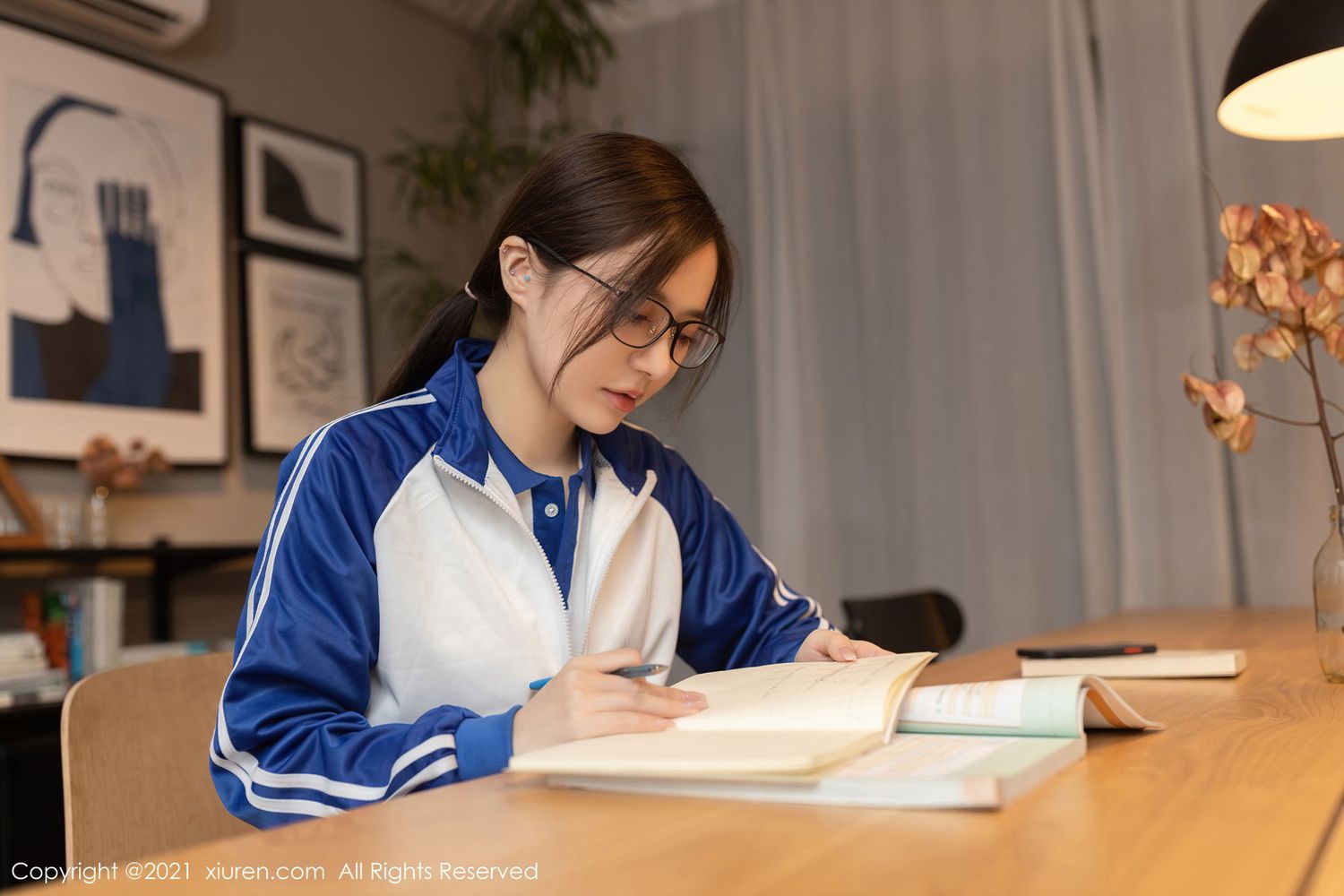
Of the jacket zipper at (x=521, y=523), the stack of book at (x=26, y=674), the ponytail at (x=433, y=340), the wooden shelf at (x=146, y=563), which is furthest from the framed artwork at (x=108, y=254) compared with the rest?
the jacket zipper at (x=521, y=523)

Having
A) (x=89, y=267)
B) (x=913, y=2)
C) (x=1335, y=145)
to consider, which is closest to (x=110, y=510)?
(x=89, y=267)

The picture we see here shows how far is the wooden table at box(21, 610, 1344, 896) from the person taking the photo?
22.2 inches

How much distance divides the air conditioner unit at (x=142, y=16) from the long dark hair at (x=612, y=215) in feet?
6.67

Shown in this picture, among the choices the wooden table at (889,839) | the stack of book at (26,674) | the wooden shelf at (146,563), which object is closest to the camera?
the wooden table at (889,839)

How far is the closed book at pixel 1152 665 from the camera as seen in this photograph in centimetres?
133

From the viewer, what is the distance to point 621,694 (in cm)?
85

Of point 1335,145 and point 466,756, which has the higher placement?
point 1335,145

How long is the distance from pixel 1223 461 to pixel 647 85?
2.19 meters

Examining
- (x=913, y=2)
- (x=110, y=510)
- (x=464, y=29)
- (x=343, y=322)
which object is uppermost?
(x=464, y=29)

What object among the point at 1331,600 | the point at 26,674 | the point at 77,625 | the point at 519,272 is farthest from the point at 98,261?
the point at 1331,600

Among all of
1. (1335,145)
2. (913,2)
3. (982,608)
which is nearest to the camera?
(1335,145)

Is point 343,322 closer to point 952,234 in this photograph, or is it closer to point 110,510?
point 110,510

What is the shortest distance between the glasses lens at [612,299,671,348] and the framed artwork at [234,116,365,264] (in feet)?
7.59

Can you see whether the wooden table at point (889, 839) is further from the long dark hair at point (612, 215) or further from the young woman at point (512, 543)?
the long dark hair at point (612, 215)
